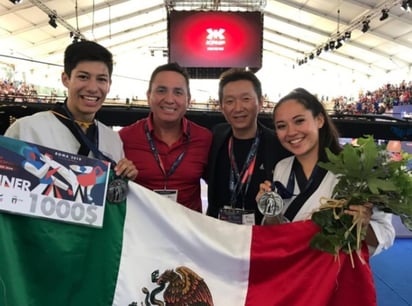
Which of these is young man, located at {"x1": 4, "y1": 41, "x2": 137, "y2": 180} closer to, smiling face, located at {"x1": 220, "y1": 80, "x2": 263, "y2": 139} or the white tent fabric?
smiling face, located at {"x1": 220, "y1": 80, "x2": 263, "y2": 139}

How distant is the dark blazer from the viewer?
2.04 meters

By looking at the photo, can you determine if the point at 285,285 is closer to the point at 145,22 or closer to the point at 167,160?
the point at 167,160

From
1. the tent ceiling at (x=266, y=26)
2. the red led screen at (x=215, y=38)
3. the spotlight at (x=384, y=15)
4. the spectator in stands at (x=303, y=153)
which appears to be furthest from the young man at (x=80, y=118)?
the spotlight at (x=384, y=15)

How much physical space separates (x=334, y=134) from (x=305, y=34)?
16.0 meters

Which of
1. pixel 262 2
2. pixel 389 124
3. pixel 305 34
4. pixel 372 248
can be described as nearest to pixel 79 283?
pixel 372 248

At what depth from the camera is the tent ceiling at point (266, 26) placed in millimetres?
11703

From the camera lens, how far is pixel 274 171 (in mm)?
1916

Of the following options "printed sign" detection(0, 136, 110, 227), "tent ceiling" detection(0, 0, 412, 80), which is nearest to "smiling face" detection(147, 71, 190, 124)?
"printed sign" detection(0, 136, 110, 227)

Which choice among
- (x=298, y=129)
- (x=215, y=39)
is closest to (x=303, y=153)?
(x=298, y=129)

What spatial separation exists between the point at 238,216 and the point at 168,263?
49cm

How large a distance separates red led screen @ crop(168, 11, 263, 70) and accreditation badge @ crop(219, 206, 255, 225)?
6.43m

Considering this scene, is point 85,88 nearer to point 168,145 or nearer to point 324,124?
point 168,145

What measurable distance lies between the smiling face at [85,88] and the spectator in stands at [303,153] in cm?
79

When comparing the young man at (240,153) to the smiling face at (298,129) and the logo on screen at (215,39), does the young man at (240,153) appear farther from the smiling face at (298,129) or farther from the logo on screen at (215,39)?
the logo on screen at (215,39)
